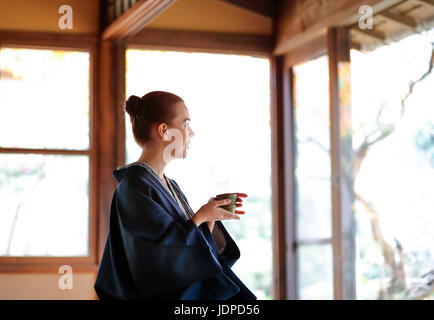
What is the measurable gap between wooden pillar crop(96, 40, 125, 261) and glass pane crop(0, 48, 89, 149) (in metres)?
0.10

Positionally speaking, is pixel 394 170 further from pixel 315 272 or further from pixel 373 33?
pixel 315 272

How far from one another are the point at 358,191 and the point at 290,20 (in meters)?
1.25

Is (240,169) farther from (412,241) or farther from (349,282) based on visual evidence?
(412,241)

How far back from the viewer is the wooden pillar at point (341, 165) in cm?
369

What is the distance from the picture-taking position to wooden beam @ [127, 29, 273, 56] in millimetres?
4230

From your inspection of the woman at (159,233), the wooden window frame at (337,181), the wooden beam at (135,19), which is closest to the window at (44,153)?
the wooden beam at (135,19)

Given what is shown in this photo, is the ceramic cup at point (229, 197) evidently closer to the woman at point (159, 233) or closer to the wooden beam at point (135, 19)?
the woman at point (159, 233)

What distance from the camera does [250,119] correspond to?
14.4 feet

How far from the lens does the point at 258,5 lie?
4.41m

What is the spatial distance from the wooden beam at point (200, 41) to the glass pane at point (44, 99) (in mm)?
390

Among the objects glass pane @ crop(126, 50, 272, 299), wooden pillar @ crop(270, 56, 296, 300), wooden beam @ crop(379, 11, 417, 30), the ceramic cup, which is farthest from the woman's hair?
wooden pillar @ crop(270, 56, 296, 300)

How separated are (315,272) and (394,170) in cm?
106
